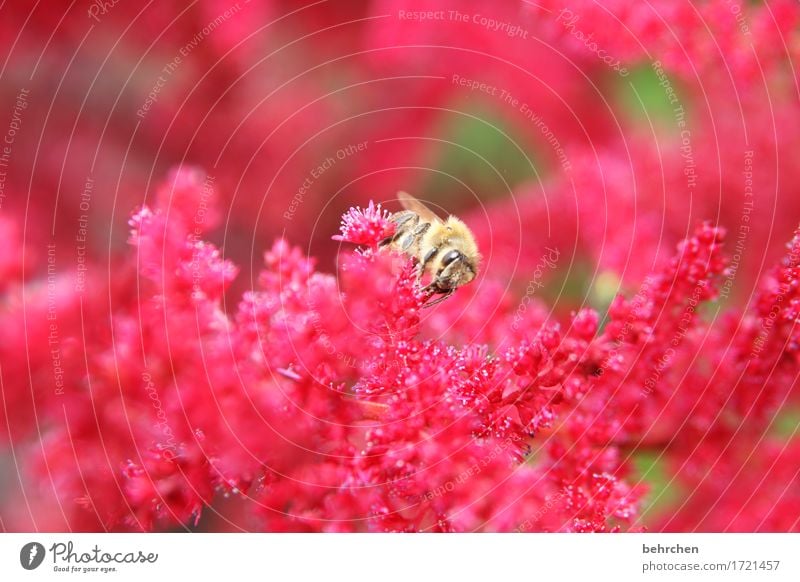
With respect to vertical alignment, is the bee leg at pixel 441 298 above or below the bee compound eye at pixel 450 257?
below

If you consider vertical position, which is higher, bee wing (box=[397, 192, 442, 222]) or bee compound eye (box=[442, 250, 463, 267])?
bee wing (box=[397, 192, 442, 222])

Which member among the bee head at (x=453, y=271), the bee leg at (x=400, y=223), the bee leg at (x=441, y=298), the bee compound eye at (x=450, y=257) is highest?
the bee leg at (x=400, y=223)

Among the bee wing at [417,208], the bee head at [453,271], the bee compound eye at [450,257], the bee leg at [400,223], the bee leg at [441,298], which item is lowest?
the bee leg at [441,298]

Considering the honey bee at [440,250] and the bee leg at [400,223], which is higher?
the bee leg at [400,223]
